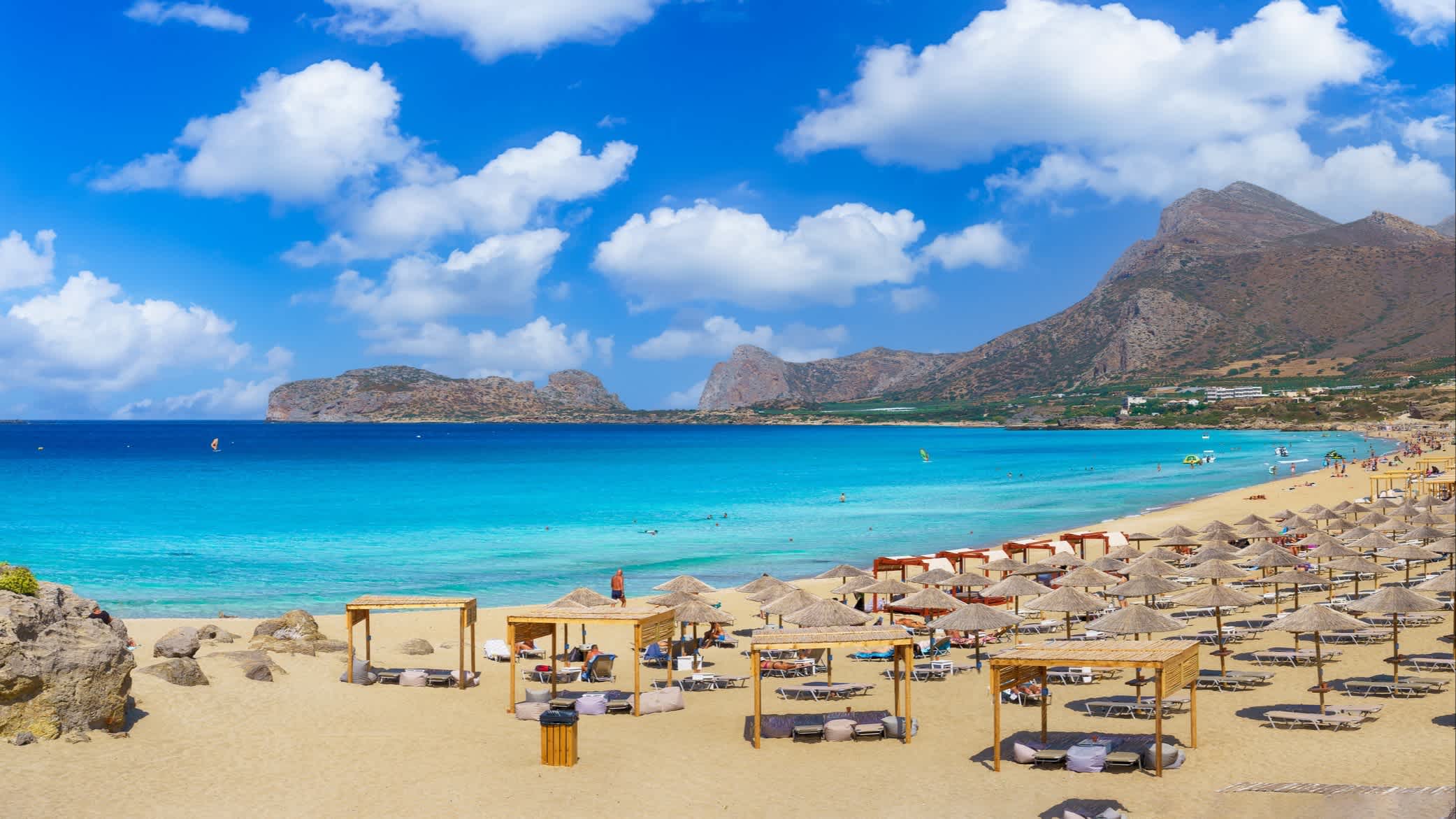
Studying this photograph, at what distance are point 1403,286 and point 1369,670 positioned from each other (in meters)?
213

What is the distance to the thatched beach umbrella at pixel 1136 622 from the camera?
15219 millimetres

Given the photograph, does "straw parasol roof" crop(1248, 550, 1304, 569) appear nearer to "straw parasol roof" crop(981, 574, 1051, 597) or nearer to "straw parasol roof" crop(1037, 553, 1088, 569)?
"straw parasol roof" crop(1037, 553, 1088, 569)

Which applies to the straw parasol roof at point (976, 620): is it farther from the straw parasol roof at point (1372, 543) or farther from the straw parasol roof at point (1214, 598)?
the straw parasol roof at point (1372, 543)

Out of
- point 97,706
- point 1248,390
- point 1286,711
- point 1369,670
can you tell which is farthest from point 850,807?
point 1248,390

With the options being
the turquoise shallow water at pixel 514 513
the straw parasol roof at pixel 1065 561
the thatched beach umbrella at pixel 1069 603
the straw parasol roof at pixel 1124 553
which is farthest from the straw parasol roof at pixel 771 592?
the turquoise shallow water at pixel 514 513

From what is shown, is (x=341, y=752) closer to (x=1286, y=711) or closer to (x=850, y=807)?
(x=850, y=807)

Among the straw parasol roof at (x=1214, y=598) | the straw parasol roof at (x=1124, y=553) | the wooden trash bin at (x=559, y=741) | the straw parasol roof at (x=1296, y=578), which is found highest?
the straw parasol roof at (x=1214, y=598)

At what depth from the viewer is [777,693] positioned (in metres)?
17.0

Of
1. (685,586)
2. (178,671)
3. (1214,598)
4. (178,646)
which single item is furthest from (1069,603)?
(178,646)

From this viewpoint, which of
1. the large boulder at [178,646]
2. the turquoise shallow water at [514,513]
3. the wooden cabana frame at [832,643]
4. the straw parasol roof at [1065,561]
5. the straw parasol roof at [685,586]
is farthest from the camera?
the turquoise shallow water at [514,513]

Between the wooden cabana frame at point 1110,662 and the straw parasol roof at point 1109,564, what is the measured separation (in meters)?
10.3

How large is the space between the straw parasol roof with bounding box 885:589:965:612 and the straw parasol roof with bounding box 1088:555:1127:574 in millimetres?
5814

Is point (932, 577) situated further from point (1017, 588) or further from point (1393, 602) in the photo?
point (1393, 602)

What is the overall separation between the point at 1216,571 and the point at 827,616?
9.24m
